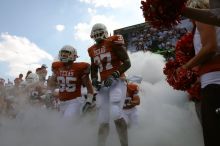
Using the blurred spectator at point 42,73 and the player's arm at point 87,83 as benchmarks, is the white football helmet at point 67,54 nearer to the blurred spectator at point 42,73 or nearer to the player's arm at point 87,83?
the player's arm at point 87,83

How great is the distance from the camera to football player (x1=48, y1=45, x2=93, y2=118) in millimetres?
6410

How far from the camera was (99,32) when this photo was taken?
568 cm

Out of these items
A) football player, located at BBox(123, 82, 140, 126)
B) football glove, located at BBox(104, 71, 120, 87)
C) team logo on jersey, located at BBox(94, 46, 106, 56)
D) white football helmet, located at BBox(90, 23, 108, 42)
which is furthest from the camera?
football player, located at BBox(123, 82, 140, 126)

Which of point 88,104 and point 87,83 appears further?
point 88,104

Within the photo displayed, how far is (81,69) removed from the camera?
6.41 metres

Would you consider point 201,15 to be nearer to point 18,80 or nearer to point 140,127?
point 140,127

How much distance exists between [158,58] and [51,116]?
19.6 ft

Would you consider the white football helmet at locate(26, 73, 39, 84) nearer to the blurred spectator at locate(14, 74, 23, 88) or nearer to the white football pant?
the blurred spectator at locate(14, 74, 23, 88)

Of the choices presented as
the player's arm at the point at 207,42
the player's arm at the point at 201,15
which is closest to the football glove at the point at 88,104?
the player's arm at the point at 207,42

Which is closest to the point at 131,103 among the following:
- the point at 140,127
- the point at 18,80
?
the point at 140,127

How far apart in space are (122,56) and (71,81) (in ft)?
4.32

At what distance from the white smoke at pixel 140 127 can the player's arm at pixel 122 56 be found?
1.28 m

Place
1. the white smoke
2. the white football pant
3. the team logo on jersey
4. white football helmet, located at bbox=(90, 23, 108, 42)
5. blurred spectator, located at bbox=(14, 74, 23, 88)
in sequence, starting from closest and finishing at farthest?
1. the white football pant
2. the team logo on jersey
3. white football helmet, located at bbox=(90, 23, 108, 42)
4. the white smoke
5. blurred spectator, located at bbox=(14, 74, 23, 88)

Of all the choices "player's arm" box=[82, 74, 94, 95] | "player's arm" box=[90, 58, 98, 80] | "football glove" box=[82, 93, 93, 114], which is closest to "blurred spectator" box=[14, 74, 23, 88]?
"football glove" box=[82, 93, 93, 114]
